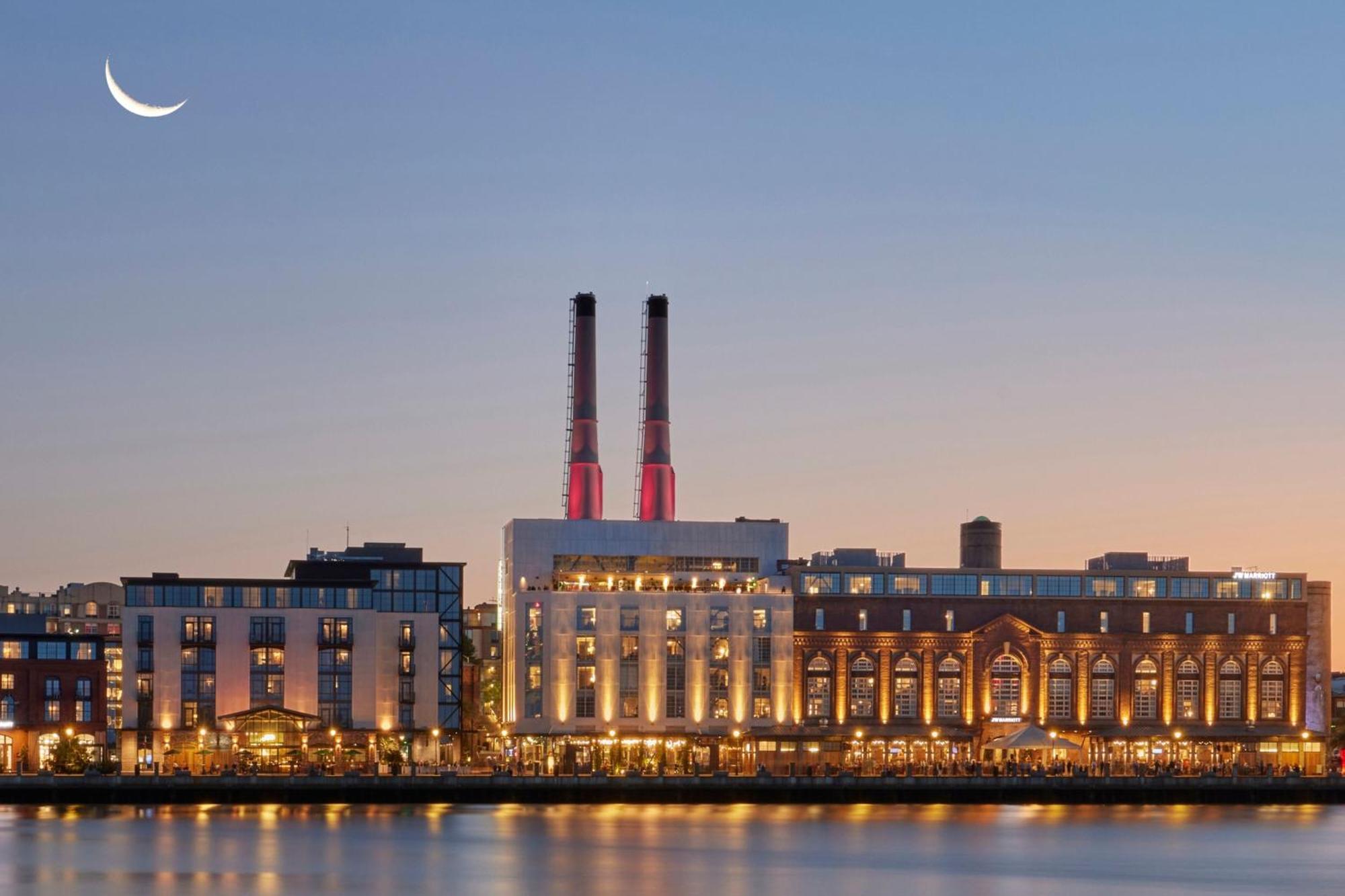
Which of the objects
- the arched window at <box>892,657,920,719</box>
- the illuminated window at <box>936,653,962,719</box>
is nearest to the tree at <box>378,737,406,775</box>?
the arched window at <box>892,657,920,719</box>

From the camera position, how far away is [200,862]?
5054 inches

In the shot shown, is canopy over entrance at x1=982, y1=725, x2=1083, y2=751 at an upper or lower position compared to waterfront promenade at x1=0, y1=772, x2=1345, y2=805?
upper

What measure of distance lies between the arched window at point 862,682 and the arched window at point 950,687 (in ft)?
18.2

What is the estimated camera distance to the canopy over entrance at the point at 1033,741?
182500 millimetres

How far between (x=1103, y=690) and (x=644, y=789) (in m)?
42.6

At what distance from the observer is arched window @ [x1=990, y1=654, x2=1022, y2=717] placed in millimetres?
198125

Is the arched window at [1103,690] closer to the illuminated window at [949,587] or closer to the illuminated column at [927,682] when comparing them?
the illuminated window at [949,587]

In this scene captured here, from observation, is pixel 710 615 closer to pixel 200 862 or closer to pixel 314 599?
pixel 314 599

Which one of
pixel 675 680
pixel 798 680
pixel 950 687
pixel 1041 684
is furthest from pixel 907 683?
pixel 675 680

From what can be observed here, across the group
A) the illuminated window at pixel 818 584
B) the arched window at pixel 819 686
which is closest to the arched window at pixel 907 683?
the arched window at pixel 819 686

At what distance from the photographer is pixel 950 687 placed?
198 m

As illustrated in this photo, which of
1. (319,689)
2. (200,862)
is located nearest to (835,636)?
(319,689)

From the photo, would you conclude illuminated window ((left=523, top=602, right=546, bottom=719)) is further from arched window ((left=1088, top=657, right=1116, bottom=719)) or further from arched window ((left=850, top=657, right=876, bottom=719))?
arched window ((left=1088, top=657, right=1116, bottom=719))

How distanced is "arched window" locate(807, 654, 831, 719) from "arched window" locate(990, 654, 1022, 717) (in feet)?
43.6
